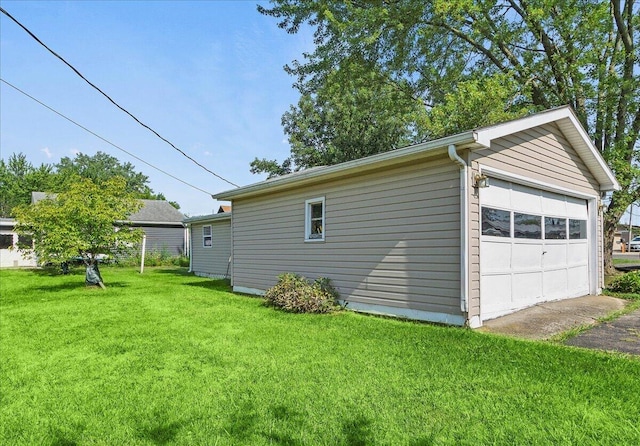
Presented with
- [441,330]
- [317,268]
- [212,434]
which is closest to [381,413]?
[212,434]

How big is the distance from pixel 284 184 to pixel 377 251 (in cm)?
305

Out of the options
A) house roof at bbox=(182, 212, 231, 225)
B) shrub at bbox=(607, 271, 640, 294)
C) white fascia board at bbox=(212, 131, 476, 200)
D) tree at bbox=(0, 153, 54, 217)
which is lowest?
shrub at bbox=(607, 271, 640, 294)

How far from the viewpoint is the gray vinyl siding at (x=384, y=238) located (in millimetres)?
6008

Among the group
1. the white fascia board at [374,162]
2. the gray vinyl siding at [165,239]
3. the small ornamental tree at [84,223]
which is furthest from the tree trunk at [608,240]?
the gray vinyl siding at [165,239]

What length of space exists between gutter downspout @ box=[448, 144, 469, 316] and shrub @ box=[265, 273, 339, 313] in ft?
8.96

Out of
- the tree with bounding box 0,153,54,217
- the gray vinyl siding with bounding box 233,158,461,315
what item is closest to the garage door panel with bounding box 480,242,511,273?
the gray vinyl siding with bounding box 233,158,461,315

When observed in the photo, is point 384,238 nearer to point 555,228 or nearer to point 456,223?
point 456,223

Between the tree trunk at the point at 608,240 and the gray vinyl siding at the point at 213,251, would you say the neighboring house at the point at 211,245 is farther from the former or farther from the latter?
the tree trunk at the point at 608,240

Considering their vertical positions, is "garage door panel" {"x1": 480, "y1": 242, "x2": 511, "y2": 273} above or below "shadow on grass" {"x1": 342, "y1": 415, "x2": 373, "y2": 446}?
above

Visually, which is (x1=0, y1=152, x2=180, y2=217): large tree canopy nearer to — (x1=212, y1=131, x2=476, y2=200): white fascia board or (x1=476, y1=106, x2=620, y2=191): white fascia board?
(x1=212, y1=131, x2=476, y2=200): white fascia board

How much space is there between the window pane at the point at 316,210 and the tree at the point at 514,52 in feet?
25.9

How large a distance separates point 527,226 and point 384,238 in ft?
9.16

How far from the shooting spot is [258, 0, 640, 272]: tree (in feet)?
39.5

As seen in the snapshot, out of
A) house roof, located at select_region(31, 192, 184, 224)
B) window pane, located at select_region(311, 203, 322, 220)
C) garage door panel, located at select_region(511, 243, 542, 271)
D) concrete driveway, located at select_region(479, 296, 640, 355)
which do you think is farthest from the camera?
house roof, located at select_region(31, 192, 184, 224)
